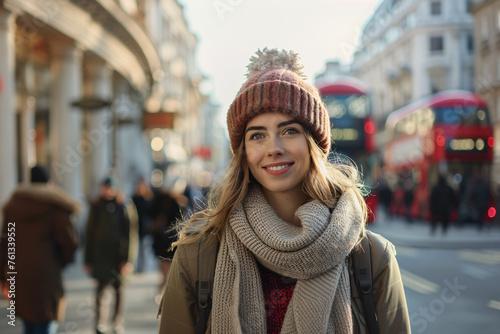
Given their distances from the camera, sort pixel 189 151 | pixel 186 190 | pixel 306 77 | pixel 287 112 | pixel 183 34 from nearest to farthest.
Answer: pixel 287 112 < pixel 306 77 < pixel 186 190 < pixel 183 34 < pixel 189 151

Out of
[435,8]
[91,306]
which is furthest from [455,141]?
[435,8]

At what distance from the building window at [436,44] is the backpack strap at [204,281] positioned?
5237 cm

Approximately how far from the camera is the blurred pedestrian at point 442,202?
56.0 feet

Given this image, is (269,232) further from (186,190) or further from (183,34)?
(183,34)

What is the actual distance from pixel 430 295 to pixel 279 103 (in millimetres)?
7073

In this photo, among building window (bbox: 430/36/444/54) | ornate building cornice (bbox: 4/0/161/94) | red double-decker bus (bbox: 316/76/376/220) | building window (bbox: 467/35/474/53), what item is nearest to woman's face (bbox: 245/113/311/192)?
ornate building cornice (bbox: 4/0/161/94)

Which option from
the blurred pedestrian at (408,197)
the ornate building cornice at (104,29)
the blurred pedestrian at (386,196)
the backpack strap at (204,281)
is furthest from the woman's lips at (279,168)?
the blurred pedestrian at (386,196)

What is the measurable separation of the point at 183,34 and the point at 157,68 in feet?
79.0

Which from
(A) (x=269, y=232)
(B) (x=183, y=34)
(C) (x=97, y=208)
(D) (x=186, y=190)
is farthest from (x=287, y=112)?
(B) (x=183, y=34)

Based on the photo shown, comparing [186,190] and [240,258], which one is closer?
[240,258]

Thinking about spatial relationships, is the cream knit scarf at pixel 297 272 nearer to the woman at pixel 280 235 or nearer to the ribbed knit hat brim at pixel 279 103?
the woman at pixel 280 235

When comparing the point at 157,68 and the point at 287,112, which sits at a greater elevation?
the point at 157,68

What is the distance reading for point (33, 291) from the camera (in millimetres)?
4680

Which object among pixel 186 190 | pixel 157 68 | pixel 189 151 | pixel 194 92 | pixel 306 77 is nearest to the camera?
pixel 306 77
